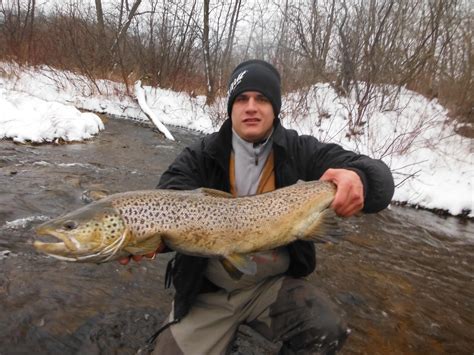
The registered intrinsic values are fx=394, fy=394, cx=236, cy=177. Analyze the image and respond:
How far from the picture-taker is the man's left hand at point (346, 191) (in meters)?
2.12

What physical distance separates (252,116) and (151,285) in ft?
6.00

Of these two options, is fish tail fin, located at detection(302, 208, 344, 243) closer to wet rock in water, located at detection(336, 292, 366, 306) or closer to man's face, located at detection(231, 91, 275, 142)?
man's face, located at detection(231, 91, 275, 142)

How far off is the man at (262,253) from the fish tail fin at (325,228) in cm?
6

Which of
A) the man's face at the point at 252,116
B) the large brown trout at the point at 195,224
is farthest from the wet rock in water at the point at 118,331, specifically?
the man's face at the point at 252,116

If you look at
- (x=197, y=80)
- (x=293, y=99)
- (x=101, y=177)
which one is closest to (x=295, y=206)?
(x=101, y=177)

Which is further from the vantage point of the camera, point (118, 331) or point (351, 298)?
point (351, 298)

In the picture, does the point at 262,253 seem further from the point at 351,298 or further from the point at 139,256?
the point at 351,298

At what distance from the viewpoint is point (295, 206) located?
2162 millimetres

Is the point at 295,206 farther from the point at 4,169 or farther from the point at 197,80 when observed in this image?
the point at 197,80

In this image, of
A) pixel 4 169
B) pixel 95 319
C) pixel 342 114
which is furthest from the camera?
pixel 342 114

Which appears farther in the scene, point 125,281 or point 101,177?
point 101,177

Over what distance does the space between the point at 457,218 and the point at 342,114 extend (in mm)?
5412

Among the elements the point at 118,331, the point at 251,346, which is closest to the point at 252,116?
the point at 251,346

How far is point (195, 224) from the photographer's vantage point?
197 centimetres
